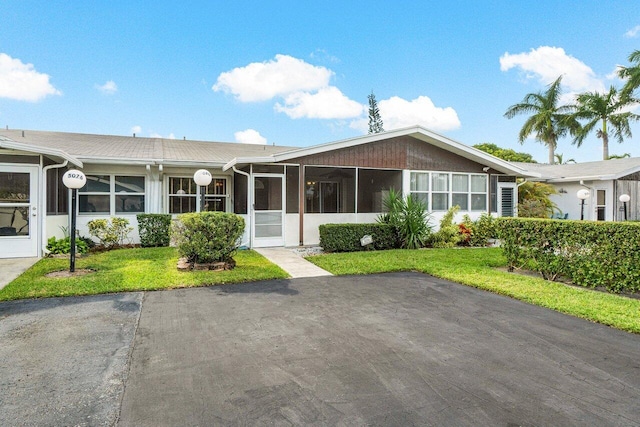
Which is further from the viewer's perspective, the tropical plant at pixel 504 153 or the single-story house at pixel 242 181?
the tropical plant at pixel 504 153

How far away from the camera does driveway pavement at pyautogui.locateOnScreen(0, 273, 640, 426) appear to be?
247 centimetres

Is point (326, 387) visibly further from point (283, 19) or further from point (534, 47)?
point (534, 47)

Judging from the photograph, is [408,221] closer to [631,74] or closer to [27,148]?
[27,148]

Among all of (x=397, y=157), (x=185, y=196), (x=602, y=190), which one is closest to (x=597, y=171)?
(x=602, y=190)

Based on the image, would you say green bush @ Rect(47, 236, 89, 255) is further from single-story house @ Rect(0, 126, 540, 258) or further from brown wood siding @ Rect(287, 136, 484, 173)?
brown wood siding @ Rect(287, 136, 484, 173)

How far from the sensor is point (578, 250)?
639cm

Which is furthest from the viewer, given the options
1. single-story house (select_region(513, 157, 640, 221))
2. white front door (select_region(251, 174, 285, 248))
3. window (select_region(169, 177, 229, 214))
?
single-story house (select_region(513, 157, 640, 221))

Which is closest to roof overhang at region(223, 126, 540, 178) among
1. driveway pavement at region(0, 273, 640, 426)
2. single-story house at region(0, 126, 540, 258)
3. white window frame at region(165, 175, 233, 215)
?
single-story house at region(0, 126, 540, 258)

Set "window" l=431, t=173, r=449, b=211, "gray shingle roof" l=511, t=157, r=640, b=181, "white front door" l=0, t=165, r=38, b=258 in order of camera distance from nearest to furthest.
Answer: "white front door" l=0, t=165, r=38, b=258 → "window" l=431, t=173, r=449, b=211 → "gray shingle roof" l=511, t=157, r=640, b=181

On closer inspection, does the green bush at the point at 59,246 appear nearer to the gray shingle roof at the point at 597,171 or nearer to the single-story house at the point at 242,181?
the single-story house at the point at 242,181

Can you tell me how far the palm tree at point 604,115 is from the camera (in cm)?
2586

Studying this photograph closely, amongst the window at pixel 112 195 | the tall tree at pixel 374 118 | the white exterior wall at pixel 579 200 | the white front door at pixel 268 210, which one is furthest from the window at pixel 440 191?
the tall tree at pixel 374 118

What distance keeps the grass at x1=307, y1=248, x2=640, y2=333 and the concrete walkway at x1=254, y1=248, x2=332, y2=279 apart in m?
0.27

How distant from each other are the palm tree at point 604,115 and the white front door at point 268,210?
26.6 metres
